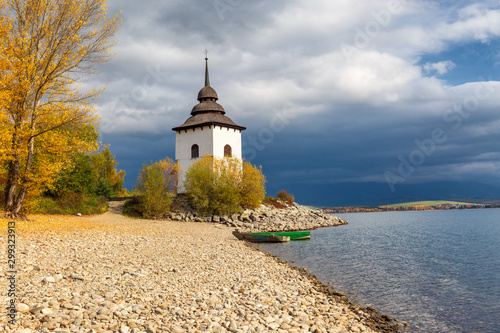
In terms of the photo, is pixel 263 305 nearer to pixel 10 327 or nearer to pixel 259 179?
pixel 10 327

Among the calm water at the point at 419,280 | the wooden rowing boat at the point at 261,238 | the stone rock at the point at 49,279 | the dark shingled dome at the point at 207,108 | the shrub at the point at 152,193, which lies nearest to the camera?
the stone rock at the point at 49,279

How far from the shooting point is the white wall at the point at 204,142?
44.6m

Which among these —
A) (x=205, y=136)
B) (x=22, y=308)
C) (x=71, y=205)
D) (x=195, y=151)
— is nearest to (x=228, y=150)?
(x=205, y=136)

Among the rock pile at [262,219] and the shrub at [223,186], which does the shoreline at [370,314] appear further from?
the shrub at [223,186]

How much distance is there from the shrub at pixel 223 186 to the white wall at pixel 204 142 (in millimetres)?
2639

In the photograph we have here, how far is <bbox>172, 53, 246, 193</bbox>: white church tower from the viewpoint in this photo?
4469 centimetres

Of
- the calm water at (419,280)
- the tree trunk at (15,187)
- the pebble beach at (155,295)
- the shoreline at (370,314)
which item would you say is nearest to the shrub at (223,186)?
the calm water at (419,280)

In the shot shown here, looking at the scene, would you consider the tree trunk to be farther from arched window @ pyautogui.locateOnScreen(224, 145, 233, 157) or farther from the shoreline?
arched window @ pyautogui.locateOnScreen(224, 145, 233, 157)

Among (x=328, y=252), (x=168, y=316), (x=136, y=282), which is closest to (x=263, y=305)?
(x=168, y=316)

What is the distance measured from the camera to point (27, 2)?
1798cm

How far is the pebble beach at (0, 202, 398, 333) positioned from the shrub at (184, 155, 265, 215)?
23.5 m

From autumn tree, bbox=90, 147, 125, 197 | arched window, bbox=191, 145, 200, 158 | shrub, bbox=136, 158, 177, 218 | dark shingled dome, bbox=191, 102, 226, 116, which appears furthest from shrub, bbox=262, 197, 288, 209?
autumn tree, bbox=90, 147, 125, 197

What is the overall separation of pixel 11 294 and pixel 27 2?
17.7 m

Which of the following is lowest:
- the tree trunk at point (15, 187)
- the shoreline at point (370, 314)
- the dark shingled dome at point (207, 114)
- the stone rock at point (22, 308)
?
the shoreline at point (370, 314)
